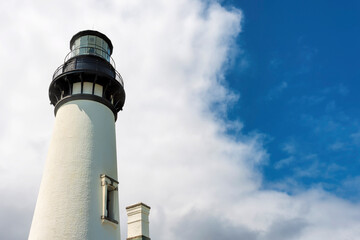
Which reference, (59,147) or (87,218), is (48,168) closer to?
(59,147)

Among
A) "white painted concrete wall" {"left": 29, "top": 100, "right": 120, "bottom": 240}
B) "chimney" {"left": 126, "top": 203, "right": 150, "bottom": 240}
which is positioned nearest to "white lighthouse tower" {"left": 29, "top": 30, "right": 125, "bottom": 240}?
"white painted concrete wall" {"left": 29, "top": 100, "right": 120, "bottom": 240}

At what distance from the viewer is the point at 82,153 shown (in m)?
14.5

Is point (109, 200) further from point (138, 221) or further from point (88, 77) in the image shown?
point (88, 77)

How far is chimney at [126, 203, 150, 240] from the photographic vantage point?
11.5 meters

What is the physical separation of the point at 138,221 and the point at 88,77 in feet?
26.9

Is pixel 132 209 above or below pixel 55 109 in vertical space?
below

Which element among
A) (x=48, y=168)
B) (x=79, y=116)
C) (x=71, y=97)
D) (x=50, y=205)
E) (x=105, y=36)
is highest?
(x=105, y=36)

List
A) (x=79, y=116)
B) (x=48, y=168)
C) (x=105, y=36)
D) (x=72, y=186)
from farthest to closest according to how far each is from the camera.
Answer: (x=105, y=36)
(x=79, y=116)
(x=48, y=168)
(x=72, y=186)

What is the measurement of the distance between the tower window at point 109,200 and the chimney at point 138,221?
2.10 meters

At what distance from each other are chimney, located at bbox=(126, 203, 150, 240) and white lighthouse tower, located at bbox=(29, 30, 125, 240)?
2.11m

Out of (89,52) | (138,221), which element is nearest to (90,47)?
(89,52)

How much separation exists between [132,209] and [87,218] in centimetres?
233

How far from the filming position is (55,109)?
16.7 metres

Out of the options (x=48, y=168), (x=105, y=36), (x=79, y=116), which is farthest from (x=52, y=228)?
(x=105, y=36)
